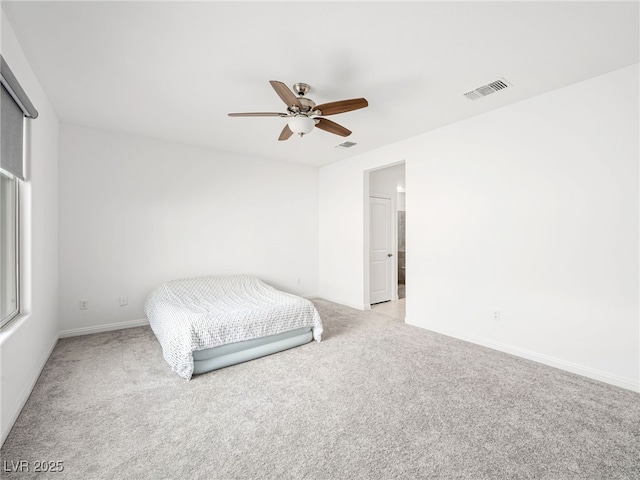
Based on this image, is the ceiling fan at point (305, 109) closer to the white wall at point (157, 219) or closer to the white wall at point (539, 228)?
the white wall at point (539, 228)

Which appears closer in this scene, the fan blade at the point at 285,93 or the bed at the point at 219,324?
the fan blade at the point at 285,93

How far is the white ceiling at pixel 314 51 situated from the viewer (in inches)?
72.2

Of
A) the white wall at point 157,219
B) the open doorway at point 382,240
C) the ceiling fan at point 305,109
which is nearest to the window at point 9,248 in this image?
the white wall at point 157,219

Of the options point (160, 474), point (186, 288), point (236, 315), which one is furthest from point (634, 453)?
point (186, 288)

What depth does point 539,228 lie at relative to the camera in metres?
2.94

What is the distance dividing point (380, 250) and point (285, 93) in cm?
385

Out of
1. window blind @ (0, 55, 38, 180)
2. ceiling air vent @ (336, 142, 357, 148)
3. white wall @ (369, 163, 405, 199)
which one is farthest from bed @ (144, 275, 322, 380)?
white wall @ (369, 163, 405, 199)

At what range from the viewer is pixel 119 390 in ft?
7.98

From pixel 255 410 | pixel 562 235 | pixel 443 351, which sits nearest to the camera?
pixel 255 410

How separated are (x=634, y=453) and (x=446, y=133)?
3253 mm

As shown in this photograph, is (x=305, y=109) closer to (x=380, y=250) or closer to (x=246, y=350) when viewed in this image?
(x=246, y=350)

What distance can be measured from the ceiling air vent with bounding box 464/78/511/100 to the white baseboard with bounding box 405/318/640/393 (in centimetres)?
258

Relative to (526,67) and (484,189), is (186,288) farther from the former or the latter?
(526,67)

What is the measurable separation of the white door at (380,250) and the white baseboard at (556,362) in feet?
6.18
